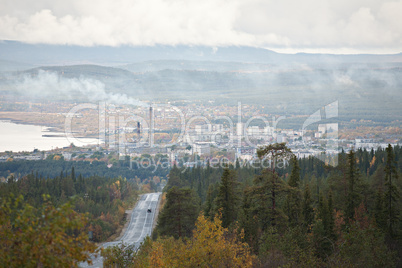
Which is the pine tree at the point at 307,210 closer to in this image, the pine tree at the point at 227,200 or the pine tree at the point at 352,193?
the pine tree at the point at 352,193

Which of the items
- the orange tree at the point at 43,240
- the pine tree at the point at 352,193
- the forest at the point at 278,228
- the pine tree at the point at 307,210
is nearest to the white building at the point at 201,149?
the forest at the point at 278,228

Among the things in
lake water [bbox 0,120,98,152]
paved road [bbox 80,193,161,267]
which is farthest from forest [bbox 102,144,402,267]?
lake water [bbox 0,120,98,152]

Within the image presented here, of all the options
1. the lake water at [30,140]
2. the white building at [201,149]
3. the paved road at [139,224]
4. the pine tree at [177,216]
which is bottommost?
the paved road at [139,224]

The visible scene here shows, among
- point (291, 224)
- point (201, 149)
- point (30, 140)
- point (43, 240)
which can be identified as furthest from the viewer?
point (30, 140)

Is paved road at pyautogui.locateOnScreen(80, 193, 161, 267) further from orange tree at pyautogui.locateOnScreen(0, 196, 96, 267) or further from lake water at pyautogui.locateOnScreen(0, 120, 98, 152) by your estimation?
lake water at pyautogui.locateOnScreen(0, 120, 98, 152)

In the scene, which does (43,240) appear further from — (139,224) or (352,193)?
(139,224)

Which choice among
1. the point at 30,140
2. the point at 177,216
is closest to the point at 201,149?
the point at 30,140

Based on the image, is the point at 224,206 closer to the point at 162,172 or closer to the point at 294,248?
the point at 294,248
